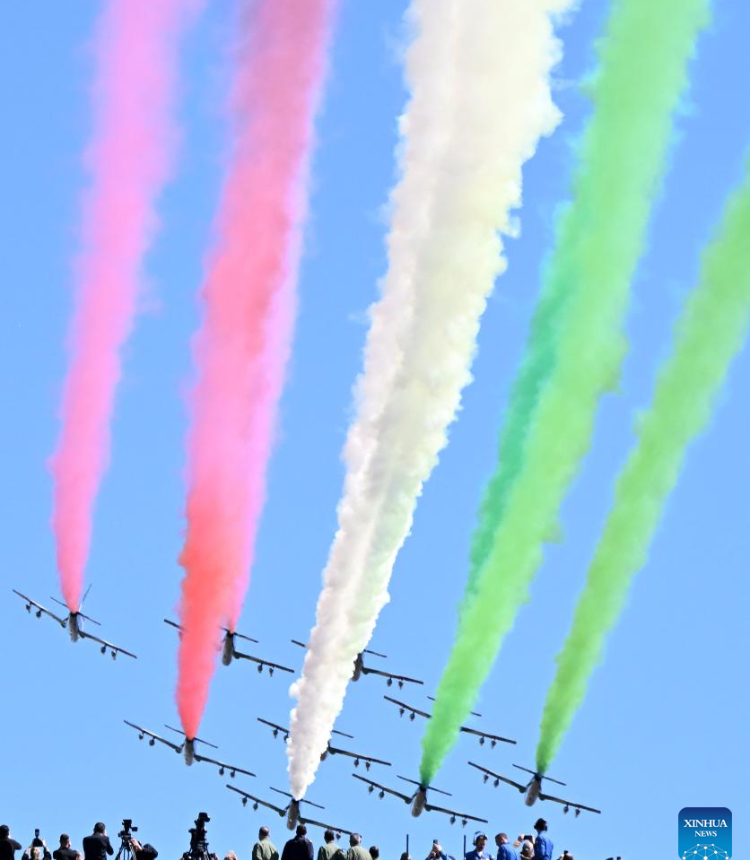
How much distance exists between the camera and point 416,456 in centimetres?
4672

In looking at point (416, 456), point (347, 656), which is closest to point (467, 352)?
point (416, 456)

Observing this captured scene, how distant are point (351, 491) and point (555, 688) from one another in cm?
Answer: 595

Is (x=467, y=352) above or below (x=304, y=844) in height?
above

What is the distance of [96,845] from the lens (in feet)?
132

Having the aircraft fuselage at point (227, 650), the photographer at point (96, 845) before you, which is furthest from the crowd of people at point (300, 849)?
the aircraft fuselage at point (227, 650)

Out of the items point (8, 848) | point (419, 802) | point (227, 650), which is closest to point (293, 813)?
point (419, 802)

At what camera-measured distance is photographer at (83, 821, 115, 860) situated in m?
40.1

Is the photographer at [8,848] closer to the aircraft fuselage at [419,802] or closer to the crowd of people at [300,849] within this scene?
the crowd of people at [300,849]

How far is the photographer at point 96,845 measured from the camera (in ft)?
132

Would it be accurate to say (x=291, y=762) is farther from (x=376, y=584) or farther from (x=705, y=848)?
(x=705, y=848)

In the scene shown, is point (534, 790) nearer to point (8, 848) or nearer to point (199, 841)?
point (199, 841)

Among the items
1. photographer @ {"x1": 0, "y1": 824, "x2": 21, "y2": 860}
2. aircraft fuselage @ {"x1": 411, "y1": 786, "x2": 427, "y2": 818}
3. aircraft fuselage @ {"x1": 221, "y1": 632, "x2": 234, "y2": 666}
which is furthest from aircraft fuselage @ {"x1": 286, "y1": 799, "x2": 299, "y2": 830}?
photographer @ {"x1": 0, "y1": 824, "x2": 21, "y2": 860}

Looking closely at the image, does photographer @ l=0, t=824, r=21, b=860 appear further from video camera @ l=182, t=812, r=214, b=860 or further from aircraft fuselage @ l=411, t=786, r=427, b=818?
aircraft fuselage @ l=411, t=786, r=427, b=818

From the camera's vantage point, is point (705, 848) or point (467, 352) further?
point (467, 352)
